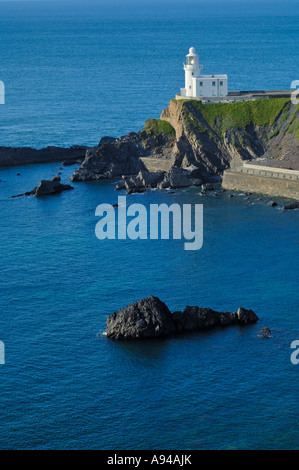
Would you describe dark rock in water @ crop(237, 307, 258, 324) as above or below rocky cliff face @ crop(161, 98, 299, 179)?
below

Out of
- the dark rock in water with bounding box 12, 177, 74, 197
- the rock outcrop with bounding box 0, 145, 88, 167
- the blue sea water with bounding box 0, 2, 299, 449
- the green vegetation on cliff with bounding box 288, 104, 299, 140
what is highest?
the rock outcrop with bounding box 0, 145, 88, 167

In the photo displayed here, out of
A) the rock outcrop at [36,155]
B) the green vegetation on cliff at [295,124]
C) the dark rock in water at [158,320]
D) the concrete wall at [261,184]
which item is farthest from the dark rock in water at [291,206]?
the rock outcrop at [36,155]

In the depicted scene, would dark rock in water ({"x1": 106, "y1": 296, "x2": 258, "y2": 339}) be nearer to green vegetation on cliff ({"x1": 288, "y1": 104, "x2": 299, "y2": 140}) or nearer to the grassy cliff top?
green vegetation on cliff ({"x1": 288, "y1": 104, "x2": 299, "y2": 140})

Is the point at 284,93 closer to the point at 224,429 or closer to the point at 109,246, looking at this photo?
the point at 109,246

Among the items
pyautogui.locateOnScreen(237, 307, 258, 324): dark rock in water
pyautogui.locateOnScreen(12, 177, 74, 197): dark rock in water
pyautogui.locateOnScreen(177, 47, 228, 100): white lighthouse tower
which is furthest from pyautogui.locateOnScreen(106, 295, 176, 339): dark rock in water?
pyautogui.locateOnScreen(177, 47, 228, 100): white lighthouse tower

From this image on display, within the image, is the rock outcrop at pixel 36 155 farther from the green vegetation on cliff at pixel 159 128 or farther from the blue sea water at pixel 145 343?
the blue sea water at pixel 145 343

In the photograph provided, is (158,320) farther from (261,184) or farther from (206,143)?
(206,143)
